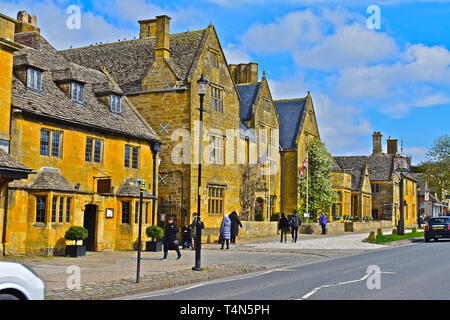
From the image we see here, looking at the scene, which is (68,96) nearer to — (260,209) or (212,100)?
(212,100)

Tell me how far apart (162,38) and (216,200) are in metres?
10.3

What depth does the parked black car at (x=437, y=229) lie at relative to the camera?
3347 cm

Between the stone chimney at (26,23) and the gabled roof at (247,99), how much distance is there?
1861 centimetres

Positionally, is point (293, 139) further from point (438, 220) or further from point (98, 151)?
point (98, 151)

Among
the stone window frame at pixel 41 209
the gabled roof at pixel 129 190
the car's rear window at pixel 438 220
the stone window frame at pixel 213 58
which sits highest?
the stone window frame at pixel 213 58

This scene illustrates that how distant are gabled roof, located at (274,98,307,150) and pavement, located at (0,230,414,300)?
22.7 m

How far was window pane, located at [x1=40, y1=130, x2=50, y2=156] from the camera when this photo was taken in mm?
22344

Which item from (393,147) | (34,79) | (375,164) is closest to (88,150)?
(34,79)

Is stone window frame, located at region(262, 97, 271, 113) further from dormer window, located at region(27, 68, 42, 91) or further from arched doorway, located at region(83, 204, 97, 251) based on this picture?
dormer window, located at region(27, 68, 42, 91)

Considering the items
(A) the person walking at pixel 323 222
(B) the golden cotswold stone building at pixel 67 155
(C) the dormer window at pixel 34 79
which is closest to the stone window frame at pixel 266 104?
(A) the person walking at pixel 323 222

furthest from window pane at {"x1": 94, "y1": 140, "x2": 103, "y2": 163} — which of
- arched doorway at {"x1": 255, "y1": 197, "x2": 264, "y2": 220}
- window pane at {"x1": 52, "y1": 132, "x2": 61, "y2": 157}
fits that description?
arched doorway at {"x1": 255, "y1": 197, "x2": 264, "y2": 220}

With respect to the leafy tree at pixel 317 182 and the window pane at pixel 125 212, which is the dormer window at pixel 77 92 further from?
the leafy tree at pixel 317 182

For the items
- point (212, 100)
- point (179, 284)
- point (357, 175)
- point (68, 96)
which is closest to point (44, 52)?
point (68, 96)

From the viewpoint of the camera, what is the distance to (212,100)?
108 ft
